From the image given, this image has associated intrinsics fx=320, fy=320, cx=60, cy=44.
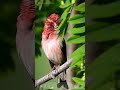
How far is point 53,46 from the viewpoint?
5.32 ft

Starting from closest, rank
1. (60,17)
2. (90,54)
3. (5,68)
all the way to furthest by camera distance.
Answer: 1. (90,54)
2. (60,17)
3. (5,68)

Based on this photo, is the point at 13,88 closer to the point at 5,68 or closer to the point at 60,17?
the point at 5,68

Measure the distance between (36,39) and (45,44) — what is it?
5 cm

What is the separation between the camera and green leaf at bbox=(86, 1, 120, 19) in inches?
53.8

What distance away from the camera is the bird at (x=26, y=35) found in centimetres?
166

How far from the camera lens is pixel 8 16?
1761mm

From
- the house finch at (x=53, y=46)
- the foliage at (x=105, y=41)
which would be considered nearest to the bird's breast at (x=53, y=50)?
the house finch at (x=53, y=46)

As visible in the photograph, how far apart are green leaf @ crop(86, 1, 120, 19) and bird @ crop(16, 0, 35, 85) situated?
1.13 ft

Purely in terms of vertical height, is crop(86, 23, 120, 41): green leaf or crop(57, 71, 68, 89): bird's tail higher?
crop(86, 23, 120, 41): green leaf

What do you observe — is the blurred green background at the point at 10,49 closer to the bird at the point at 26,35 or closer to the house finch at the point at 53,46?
the bird at the point at 26,35

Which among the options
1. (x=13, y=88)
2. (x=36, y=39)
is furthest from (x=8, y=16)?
(x=13, y=88)

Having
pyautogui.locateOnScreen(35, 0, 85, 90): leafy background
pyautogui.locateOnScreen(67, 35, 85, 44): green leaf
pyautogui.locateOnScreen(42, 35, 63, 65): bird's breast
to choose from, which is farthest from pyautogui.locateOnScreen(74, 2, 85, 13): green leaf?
pyautogui.locateOnScreen(42, 35, 63, 65): bird's breast

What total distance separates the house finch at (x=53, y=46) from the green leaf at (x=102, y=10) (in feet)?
0.69

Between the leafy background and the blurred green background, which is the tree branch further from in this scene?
the blurred green background
